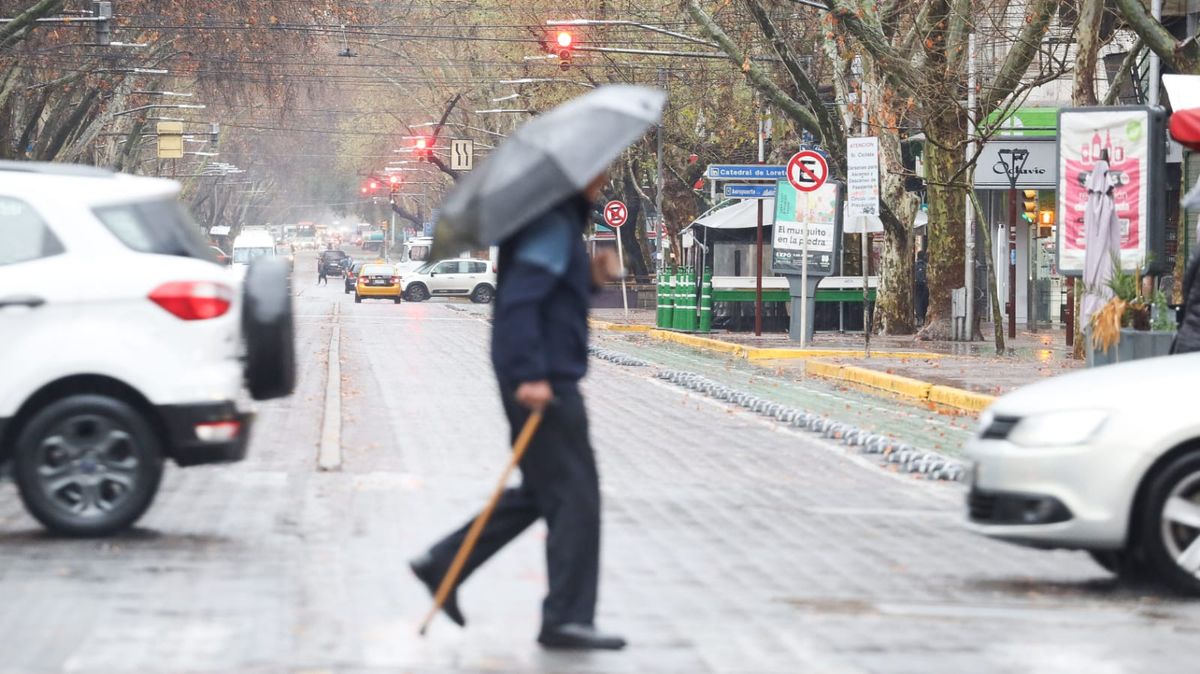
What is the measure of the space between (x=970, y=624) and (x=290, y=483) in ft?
17.6

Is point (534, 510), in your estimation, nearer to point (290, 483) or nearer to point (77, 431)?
point (77, 431)

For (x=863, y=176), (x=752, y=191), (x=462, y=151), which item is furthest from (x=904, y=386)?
(x=462, y=151)

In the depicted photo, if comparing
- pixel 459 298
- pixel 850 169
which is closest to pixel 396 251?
pixel 459 298

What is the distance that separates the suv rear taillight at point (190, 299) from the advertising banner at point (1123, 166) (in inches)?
472

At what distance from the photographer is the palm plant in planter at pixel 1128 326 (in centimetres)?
1656

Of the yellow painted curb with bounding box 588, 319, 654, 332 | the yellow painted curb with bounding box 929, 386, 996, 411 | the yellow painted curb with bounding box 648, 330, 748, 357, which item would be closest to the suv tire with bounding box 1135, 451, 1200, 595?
the yellow painted curb with bounding box 929, 386, 996, 411

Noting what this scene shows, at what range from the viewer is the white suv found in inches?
→ 369

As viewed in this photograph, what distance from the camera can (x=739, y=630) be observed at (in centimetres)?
741

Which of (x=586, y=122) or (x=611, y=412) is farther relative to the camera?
(x=611, y=412)

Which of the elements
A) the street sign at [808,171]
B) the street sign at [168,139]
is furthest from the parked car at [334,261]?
the street sign at [808,171]

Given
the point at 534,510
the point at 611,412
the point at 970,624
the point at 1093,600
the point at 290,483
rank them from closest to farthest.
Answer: the point at 534,510 → the point at 970,624 → the point at 1093,600 → the point at 290,483 → the point at 611,412

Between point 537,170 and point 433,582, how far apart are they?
1.57 m

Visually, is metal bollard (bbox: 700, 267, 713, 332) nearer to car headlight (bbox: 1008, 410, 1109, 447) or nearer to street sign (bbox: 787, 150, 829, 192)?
street sign (bbox: 787, 150, 829, 192)

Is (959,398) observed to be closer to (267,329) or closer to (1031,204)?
(267,329)
